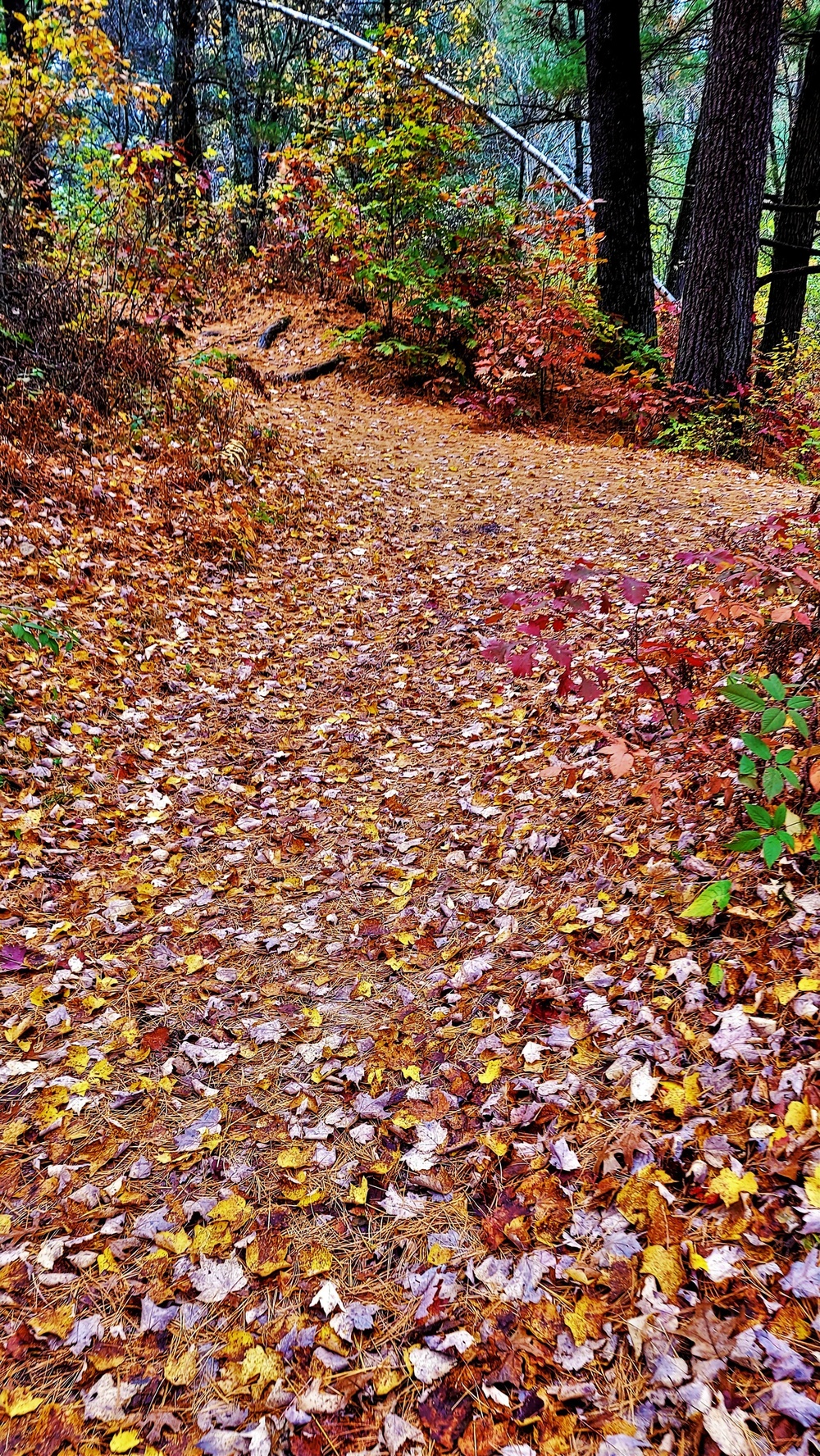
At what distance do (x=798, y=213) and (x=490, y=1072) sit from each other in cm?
1301

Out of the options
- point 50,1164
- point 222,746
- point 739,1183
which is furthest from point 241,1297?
point 222,746

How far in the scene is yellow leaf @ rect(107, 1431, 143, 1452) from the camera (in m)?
1.97

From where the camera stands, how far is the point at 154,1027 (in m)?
3.21

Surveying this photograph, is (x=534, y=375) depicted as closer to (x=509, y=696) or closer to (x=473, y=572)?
(x=473, y=572)

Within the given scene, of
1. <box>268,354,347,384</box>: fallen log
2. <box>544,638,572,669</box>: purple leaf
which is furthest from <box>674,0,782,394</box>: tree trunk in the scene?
<box>544,638,572,669</box>: purple leaf

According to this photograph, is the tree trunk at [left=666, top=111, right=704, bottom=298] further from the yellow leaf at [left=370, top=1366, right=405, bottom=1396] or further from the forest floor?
the yellow leaf at [left=370, top=1366, right=405, bottom=1396]

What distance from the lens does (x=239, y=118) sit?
57.9ft

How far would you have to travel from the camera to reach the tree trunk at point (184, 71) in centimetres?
1445

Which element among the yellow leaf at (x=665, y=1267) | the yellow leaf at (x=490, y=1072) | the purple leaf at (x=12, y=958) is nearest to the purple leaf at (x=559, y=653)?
the yellow leaf at (x=490, y=1072)

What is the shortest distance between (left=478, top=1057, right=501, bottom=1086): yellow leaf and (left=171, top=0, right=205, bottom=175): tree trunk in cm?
1672

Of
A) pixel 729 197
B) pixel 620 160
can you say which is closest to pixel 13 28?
pixel 620 160

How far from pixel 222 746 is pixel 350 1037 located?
2.39 m

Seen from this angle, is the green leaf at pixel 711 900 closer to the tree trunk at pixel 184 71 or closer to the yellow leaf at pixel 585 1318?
the yellow leaf at pixel 585 1318

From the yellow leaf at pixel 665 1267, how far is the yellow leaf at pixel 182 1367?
49.5 inches
